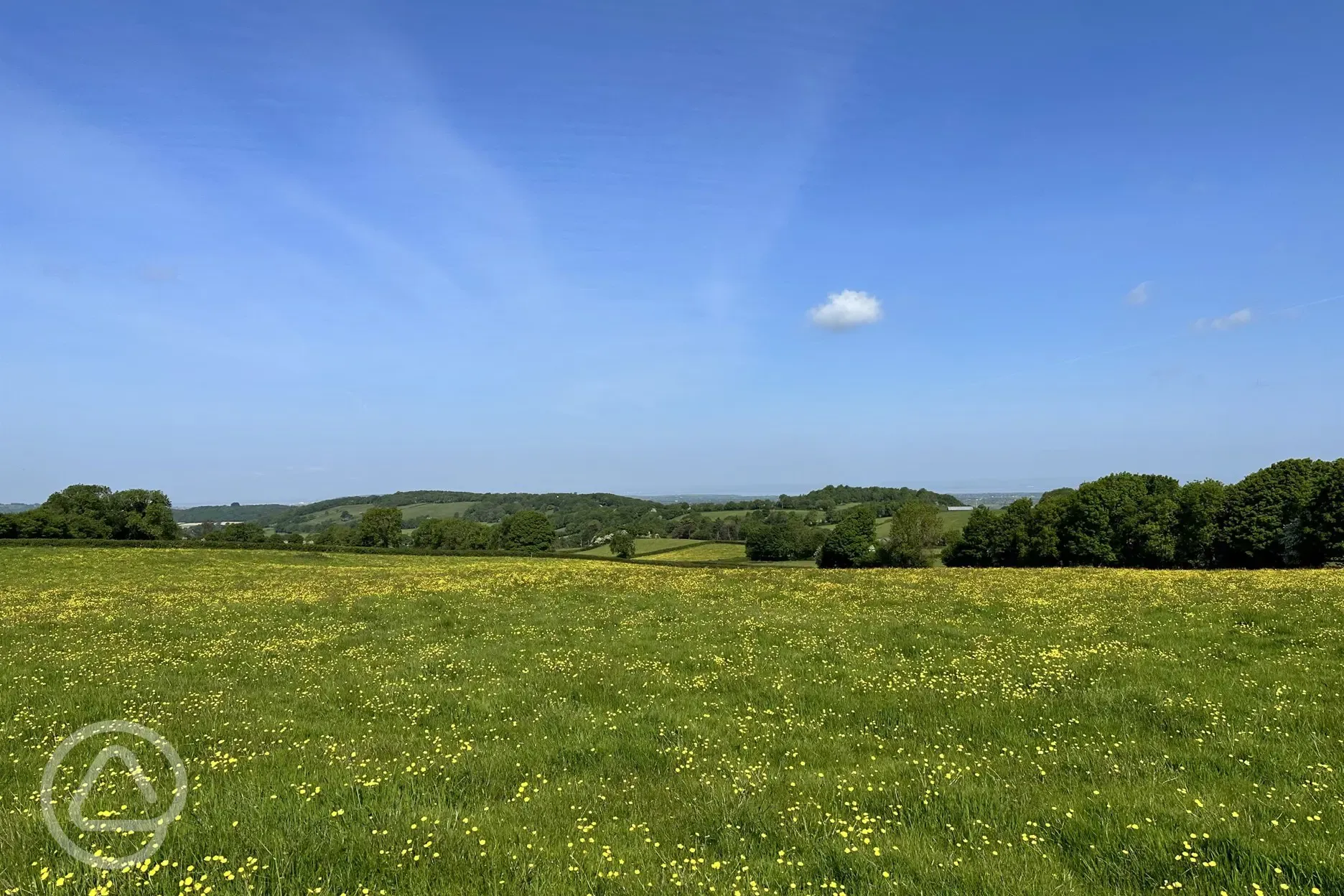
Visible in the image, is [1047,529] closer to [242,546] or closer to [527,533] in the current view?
[527,533]

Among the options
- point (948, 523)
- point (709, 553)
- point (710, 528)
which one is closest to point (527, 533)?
point (709, 553)

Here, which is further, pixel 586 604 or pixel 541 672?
pixel 586 604

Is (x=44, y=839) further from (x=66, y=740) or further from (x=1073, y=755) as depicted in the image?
(x=1073, y=755)

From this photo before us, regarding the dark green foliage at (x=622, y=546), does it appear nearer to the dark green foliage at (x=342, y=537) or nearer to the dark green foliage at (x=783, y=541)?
the dark green foliage at (x=783, y=541)

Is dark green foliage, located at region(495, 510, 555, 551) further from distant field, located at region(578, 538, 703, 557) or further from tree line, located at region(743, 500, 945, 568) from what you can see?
tree line, located at region(743, 500, 945, 568)

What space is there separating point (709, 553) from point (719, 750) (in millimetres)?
115969

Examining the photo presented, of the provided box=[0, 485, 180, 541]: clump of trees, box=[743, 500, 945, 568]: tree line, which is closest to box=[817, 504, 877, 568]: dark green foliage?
box=[743, 500, 945, 568]: tree line

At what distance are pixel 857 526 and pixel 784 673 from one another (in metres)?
101

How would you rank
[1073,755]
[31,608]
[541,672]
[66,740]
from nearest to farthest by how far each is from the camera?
[1073,755] < [66,740] < [541,672] < [31,608]

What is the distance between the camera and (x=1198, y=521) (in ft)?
236

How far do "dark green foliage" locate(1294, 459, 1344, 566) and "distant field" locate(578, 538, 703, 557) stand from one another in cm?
9046

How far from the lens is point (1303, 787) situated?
24.3 ft

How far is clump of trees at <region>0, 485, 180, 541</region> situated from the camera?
259 feet

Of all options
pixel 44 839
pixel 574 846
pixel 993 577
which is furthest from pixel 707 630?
pixel 993 577
